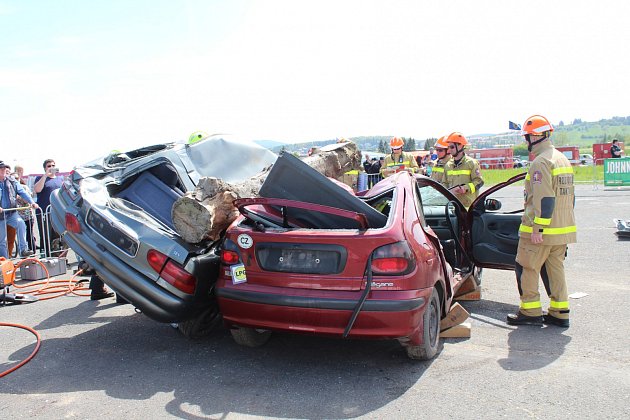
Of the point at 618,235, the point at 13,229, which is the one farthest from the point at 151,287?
the point at 618,235

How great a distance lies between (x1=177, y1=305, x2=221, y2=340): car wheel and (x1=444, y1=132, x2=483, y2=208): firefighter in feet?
13.1

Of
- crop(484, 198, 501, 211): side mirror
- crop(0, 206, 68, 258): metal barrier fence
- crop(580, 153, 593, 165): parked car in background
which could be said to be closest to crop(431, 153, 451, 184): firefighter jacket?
crop(484, 198, 501, 211): side mirror

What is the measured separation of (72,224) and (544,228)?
4.31 m

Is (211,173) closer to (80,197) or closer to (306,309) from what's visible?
(80,197)

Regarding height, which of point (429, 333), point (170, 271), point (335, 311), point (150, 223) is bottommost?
point (429, 333)

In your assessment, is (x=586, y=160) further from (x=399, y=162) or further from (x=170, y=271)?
(x=170, y=271)

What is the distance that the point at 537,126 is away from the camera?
545cm

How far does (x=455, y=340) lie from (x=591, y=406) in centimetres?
155

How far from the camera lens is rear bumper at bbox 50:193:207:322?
14.3 feet

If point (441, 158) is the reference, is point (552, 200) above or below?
below

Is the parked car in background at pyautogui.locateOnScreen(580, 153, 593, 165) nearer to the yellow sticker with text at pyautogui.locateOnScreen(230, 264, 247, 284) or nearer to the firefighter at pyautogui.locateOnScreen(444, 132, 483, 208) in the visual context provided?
the firefighter at pyautogui.locateOnScreen(444, 132, 483, 208)

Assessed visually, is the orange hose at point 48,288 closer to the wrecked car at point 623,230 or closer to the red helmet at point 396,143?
the red helmet at point 396,143

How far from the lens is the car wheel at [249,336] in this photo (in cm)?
473

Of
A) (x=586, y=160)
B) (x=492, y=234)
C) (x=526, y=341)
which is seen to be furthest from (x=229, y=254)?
(x=586, y=160)
